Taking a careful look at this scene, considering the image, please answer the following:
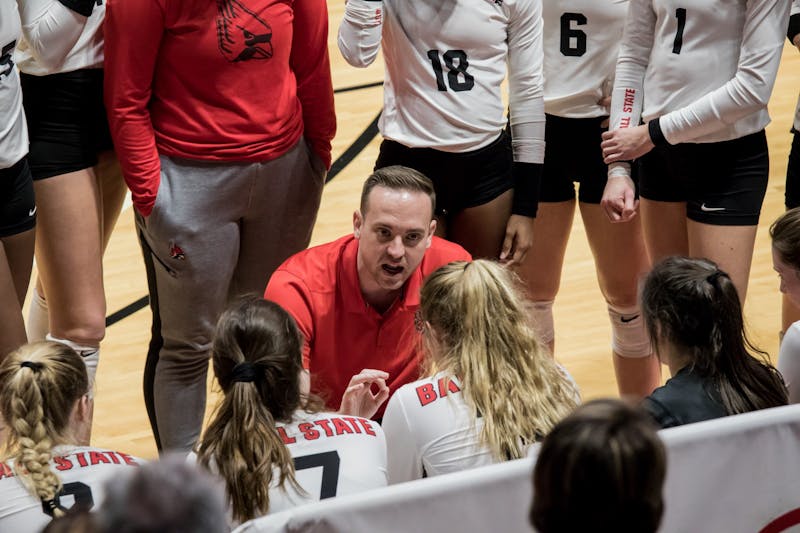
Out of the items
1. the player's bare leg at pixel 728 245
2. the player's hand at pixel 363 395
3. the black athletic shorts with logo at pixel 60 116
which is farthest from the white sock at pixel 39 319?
the player's bare leg at pixel 728 245

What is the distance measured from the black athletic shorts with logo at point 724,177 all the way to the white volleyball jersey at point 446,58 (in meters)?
0.47

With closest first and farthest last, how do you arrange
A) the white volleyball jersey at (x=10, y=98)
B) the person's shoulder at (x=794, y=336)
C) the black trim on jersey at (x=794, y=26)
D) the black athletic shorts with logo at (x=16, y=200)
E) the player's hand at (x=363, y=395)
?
1. the person's shoulder at (x=794, y=336)
2. the player's hand at (x=363, y=395)
3. the white volleyball jersey at (x=10, y=98)
4. the black athletic shorts with logo at (x=16, y=200)
5. the black trim on jersey at (x=794, y=26)

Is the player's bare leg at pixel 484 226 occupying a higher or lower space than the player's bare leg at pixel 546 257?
higher

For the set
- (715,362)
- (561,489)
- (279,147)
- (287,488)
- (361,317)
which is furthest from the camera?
(279,147)

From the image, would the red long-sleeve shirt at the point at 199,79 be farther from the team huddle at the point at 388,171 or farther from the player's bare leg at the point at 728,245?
the player's bare leg at the point at 728,245

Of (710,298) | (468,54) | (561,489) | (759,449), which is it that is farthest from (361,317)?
(561,489)

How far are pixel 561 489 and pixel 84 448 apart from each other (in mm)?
1181

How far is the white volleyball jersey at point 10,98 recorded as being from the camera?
2.79 meters

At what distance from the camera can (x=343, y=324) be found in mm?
3016

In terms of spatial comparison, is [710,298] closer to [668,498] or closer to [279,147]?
[668,498]

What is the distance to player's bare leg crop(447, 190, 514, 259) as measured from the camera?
10.9 feet

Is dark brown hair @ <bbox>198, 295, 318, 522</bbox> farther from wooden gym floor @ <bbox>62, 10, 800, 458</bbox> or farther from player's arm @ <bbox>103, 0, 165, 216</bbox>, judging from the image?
wooden gym floor @ <bbox>62, 10, 800, 458</bbox>

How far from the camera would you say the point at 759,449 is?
2156 mm

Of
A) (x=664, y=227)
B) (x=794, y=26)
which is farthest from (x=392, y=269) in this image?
(x=794, y=26)
